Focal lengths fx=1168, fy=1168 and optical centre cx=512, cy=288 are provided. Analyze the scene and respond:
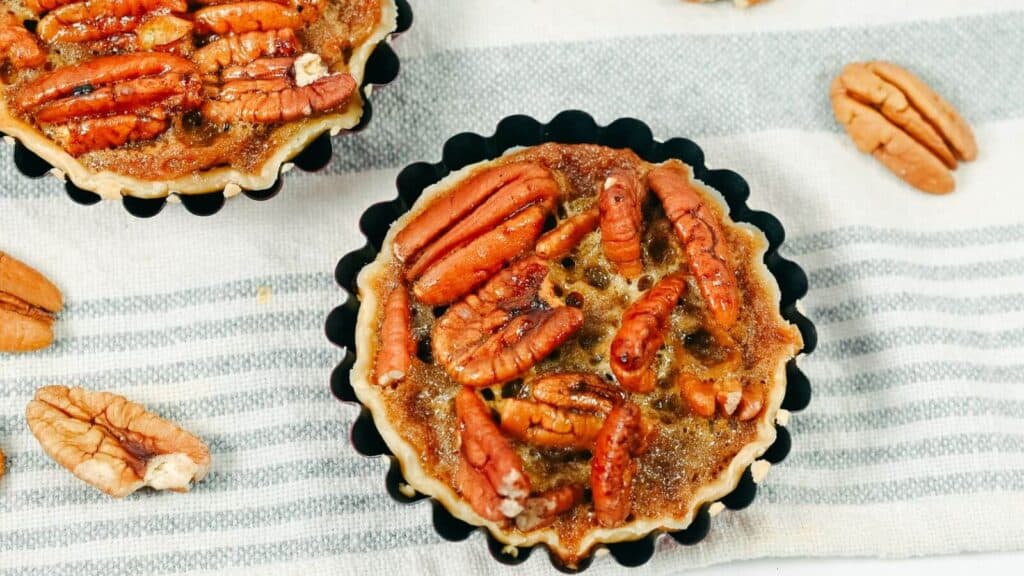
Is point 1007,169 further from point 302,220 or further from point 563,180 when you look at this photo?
point 302,220

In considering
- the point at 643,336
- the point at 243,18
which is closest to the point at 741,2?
the point at 643,336

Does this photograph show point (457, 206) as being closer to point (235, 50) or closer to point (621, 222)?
point (621, 222)

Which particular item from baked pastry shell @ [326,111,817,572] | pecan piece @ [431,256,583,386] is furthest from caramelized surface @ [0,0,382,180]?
pecan piece @ [431,256,583,386]

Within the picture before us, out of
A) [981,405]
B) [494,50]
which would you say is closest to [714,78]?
[494,50]

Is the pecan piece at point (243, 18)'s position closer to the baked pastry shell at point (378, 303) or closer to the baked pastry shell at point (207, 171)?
the baked pastry shell at point (207, 171)

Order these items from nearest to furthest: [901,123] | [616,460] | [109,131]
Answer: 1. [616,460]
2. [109,131]
3. [901,123]

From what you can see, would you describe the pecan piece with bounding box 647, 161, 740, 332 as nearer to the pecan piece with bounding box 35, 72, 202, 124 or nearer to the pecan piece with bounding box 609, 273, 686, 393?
the pecan piece with bounding box 609, 273, 686, 393
